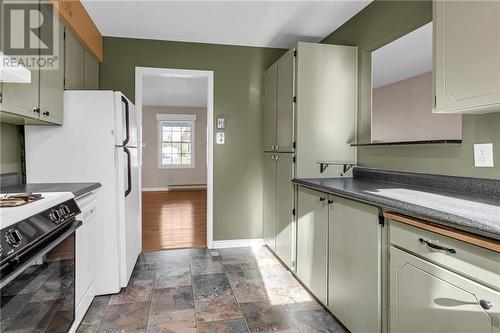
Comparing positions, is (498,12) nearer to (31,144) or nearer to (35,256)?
(35,256)

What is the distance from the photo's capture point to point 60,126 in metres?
2.26

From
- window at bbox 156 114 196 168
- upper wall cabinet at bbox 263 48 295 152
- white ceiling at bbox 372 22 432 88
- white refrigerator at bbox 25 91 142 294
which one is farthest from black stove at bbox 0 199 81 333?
window at bbox 156 114 196 168

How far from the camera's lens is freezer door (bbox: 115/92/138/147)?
92.2 inches

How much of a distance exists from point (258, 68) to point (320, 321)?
2771 mm

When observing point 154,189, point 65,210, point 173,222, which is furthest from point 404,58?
point 154,189

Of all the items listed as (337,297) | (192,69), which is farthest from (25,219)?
(192,69)

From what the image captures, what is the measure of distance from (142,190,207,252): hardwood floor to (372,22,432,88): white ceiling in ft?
8.68

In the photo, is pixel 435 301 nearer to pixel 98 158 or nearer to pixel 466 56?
pixel 466 56

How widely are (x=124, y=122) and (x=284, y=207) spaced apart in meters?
1.63

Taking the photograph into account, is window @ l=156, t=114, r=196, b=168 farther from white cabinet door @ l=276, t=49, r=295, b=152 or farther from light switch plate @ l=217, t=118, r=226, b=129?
white cabinet door @ l=276, t=49, r=295, b=152

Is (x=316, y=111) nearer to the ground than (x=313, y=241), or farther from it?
farther from it

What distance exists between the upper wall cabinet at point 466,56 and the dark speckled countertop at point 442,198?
44 cm

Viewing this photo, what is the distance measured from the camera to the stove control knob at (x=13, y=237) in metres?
1.07

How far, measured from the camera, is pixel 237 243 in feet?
12.0
